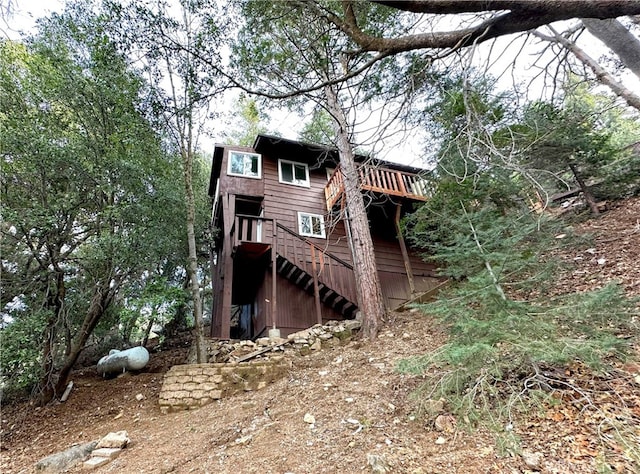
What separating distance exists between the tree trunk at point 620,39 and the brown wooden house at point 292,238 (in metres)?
4.24

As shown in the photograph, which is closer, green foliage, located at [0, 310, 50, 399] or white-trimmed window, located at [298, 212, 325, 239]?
green foliage, located at [0, 310, 50, 399]

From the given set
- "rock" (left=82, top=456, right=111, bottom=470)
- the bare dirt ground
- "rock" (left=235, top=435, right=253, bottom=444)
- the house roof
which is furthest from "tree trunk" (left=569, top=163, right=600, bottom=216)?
"rock" (left=82, top=456, right=111, bottom=470)

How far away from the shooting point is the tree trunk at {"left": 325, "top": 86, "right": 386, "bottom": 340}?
564 centimetres

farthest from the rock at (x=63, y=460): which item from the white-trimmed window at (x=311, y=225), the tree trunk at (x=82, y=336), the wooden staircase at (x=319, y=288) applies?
the white-trimmed window at (x=311, y=225)

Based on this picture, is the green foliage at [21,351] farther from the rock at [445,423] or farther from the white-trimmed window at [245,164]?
the white-trimmed window at [245,164]

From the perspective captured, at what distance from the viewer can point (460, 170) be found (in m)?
5.74

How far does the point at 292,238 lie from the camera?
9.02 metres

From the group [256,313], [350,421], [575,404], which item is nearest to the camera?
[575,404]

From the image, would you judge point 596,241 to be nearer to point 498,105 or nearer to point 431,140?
point 498,105

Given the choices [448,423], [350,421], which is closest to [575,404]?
[448,423]

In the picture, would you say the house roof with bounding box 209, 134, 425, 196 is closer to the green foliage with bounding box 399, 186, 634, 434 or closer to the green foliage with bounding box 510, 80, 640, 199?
the green foliage with bounding box 510, 80, 640, 199

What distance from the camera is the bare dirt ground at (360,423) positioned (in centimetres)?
206

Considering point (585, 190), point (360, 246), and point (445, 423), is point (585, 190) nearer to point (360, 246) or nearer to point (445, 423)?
point (360, 246)

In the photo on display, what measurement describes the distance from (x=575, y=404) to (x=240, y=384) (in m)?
4.20
